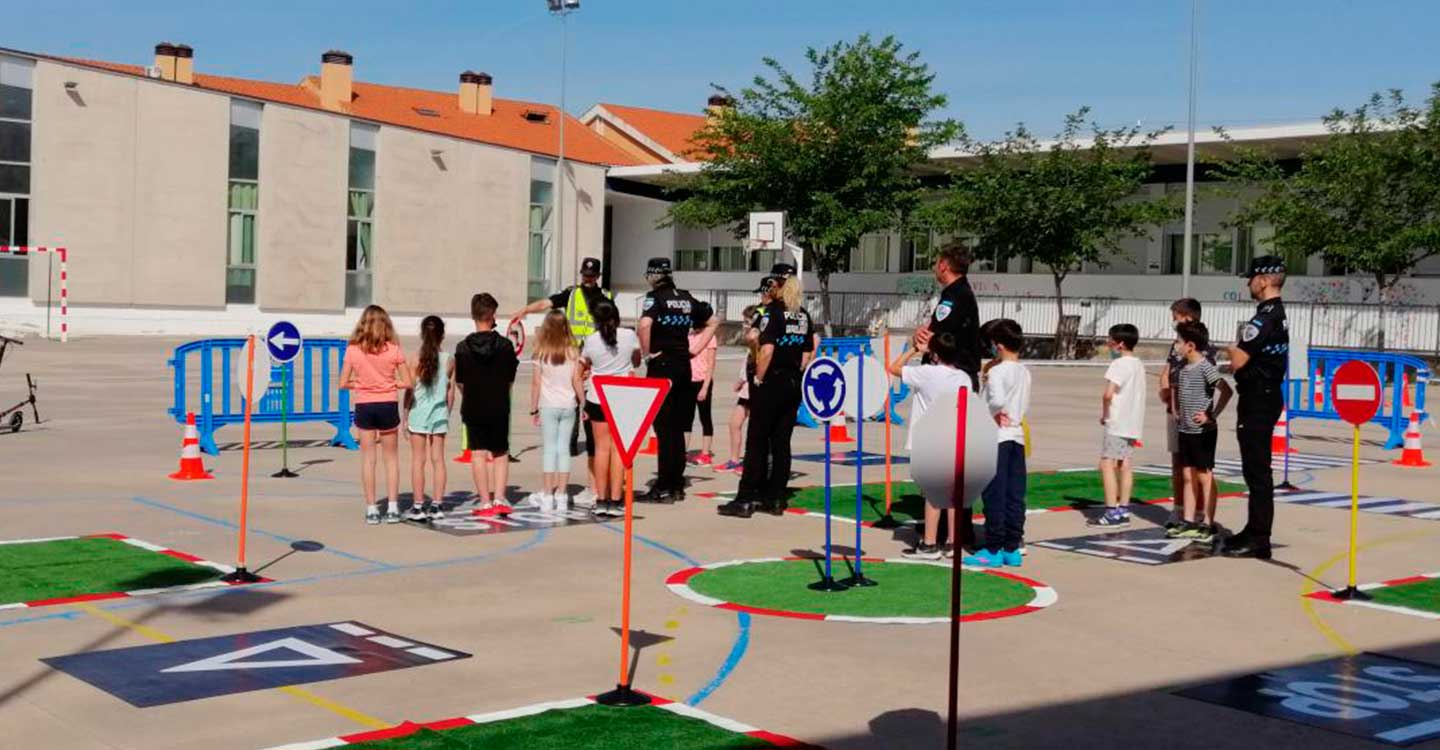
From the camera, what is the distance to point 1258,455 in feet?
37.6

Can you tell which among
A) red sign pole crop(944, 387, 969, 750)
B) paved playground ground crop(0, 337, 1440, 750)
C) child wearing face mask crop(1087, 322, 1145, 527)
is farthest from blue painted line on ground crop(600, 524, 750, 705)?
child wearing face mask crop(1087, 322, 1145, 527)

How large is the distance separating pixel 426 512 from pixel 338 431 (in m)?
6.53

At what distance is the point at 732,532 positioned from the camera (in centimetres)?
1263

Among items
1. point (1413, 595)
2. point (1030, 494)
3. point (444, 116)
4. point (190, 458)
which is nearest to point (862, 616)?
point (1413, 595)

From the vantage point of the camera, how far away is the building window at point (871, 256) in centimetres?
5775

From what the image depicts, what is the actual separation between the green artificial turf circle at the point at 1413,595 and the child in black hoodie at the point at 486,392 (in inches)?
256

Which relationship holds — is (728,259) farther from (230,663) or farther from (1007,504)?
(230,663)

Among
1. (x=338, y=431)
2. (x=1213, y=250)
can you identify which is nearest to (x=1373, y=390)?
(x=338, y=431)

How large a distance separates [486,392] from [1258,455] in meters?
5.82

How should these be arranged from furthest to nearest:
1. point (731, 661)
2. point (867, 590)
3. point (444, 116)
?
point (444, 116) < point (867, 590) < point (731, 661)

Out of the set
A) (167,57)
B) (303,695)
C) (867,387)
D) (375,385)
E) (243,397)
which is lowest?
(303,695)

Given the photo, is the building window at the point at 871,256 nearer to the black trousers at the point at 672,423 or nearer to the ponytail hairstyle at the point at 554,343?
the black trousers at the point at 672,423

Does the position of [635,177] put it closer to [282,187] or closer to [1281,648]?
[282,187]

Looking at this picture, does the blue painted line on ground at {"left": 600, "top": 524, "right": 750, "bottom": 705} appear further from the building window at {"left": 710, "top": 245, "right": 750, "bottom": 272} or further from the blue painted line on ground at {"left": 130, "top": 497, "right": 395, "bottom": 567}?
the building window at {"left": 710, "top": 245, "right": 750, "bottom": 272}
